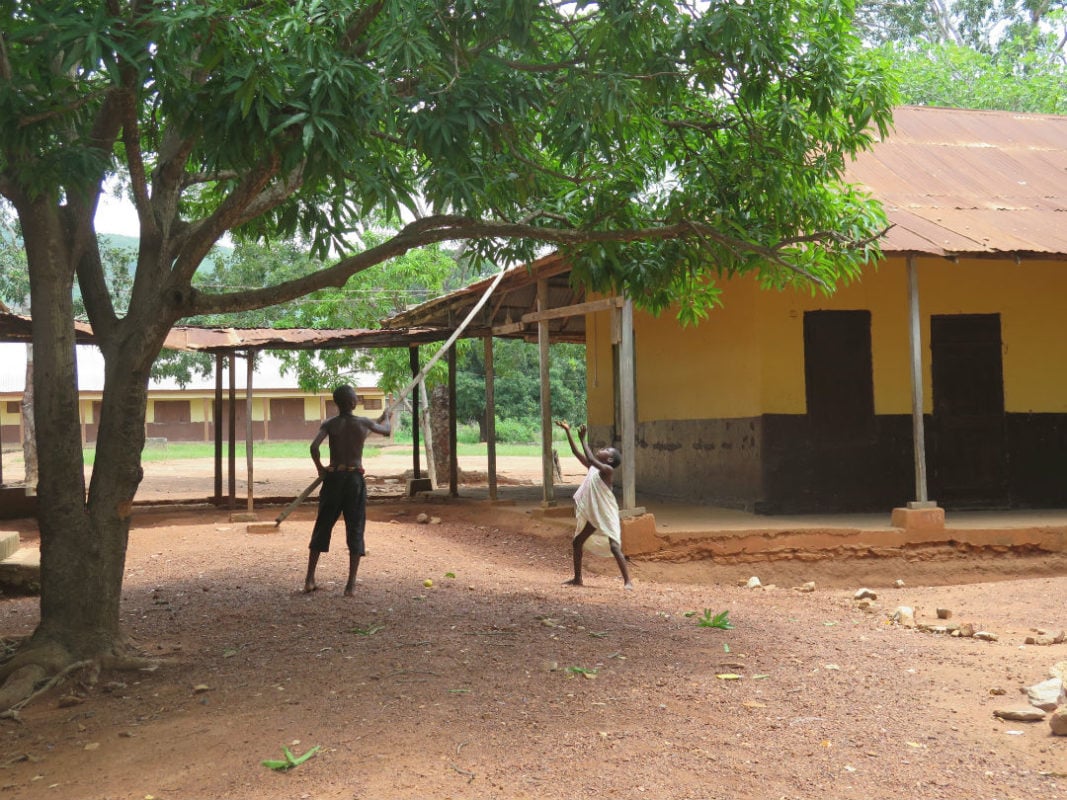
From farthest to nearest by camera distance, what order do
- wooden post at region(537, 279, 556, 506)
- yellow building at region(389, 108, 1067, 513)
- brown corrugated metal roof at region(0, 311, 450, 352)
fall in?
brown corrugated metal roof at region(0, 311, 450, 352), wooden post at region(537, 279, 556, 506), yellow building at region(389, 108, 1067, 513)

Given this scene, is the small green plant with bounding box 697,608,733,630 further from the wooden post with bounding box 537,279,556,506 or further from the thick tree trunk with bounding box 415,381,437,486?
the thick tree trunk with bounding box 415,381,437,486

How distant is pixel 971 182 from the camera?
39.3ft

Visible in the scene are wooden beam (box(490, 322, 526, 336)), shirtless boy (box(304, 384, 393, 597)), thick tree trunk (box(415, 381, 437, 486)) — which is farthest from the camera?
thick tree trunk (box(415, 381, 437, 486))

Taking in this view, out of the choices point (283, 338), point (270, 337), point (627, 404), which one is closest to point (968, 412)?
point (627, 404)

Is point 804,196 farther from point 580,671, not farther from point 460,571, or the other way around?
point 460,571

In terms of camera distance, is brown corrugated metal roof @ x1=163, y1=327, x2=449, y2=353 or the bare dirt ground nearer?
the bare dirt ground

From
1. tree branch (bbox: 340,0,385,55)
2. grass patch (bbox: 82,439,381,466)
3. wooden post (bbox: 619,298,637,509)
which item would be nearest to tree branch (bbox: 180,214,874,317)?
tree branch (bbox: 340,0,385,55)

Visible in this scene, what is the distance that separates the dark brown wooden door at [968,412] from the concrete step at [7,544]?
9254 mm

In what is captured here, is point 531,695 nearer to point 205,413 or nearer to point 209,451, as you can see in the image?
point 209,451

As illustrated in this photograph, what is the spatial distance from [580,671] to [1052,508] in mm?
8096

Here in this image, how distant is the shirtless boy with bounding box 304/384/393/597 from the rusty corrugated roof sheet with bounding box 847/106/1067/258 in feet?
16.3

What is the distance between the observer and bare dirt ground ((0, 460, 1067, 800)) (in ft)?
13.6

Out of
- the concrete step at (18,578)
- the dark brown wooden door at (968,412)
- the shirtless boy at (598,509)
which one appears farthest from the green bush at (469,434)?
the shirtless boy at (598,509)

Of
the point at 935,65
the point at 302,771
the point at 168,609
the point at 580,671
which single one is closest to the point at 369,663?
the point at 580,671
